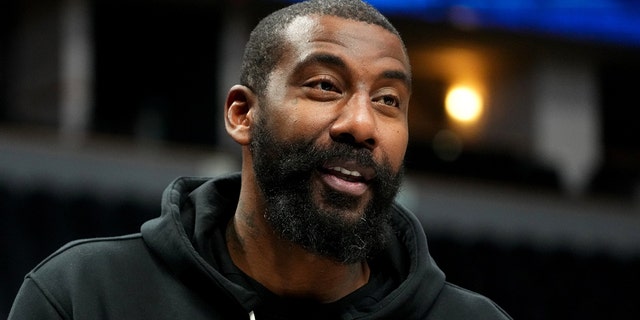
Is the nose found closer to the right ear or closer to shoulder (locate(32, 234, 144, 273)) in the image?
the right ear

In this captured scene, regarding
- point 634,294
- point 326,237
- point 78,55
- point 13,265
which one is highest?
point 326,237

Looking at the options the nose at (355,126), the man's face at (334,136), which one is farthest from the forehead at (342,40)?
the nose at (355,126)

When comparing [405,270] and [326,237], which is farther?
[405,270]

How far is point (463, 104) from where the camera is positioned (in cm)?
881

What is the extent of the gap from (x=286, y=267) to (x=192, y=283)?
18 cm

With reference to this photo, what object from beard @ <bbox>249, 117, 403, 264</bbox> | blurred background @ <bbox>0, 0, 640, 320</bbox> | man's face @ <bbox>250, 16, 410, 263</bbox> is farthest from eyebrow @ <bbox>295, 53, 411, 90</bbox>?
blurred background @ <bbox>0, 0, 640, 320</bbox>

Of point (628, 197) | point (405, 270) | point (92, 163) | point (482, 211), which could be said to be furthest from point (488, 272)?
point (405, 270)

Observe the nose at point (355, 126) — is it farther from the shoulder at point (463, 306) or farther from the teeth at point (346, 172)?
the shoulder at point (463, 306)

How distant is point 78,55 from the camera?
23.4 feet

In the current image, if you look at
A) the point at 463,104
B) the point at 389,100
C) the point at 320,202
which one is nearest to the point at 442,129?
the point at 463,104

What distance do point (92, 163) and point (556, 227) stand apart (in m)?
3.20

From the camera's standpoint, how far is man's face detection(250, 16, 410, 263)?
202 cm

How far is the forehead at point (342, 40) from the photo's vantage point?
208 centimetres

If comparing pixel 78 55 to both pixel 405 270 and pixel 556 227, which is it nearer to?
pixel 556 227
